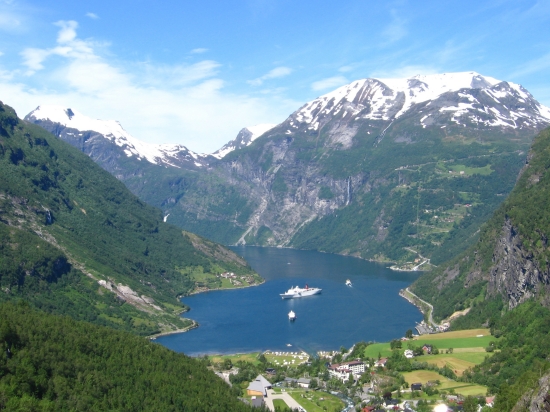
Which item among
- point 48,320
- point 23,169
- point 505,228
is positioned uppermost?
point 23,169

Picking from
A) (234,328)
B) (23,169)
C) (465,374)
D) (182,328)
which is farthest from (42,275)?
(465,374)

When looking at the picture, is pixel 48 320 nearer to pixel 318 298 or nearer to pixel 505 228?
pixel 505 228

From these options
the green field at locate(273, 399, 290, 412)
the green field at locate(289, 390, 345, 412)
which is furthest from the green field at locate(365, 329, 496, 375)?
the green field at locate(273, 399, 290, 412)

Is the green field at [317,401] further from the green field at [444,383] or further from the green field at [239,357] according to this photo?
the green field at [239,357]

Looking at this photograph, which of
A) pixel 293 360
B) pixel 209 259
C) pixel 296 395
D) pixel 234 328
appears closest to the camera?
pixel 296 395

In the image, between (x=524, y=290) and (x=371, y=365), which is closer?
(x=371, y=365)

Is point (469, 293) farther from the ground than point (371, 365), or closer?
farther from the ground

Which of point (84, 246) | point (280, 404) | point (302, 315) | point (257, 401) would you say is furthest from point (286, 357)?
point (84, 246)
